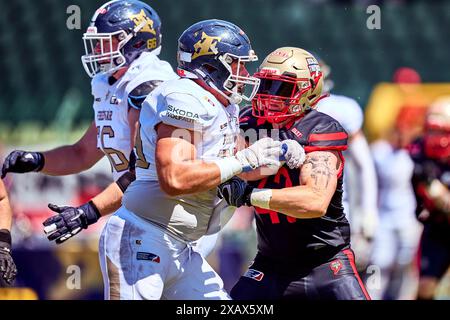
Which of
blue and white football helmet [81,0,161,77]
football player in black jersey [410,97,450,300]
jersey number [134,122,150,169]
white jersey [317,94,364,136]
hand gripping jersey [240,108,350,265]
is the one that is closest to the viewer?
jersey number [134,122,150,169]

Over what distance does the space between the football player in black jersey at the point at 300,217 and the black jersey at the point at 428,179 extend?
2.57m

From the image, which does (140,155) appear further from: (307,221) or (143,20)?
(143,20)

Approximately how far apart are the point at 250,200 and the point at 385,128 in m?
5.41

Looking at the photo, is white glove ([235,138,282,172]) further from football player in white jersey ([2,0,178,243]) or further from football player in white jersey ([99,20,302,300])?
football player in white jersey ([2,0,178,243])

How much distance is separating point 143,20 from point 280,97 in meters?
1.15

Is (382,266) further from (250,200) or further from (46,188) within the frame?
(250,200)

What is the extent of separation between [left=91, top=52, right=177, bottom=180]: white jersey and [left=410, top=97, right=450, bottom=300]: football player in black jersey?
8.72 feet

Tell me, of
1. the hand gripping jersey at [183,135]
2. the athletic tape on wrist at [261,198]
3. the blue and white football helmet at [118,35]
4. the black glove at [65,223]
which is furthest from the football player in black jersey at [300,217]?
the blue and white football helmet at [118,35]

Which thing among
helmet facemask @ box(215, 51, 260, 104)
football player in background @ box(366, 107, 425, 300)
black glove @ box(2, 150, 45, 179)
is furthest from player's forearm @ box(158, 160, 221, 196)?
football player in background @ box(366, 107, 425, 300)

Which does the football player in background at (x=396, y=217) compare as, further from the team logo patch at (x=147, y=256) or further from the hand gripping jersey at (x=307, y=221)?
the team logo patch at (x=147, y=256)

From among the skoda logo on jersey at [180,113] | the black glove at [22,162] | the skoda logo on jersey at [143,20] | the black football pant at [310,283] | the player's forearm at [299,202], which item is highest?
the skoda logo on jersey at [143,20]

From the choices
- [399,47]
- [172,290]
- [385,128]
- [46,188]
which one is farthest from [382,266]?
[172,290]

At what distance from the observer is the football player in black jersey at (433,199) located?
732 centimetres

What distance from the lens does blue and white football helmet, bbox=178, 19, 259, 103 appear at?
4.62 meters
